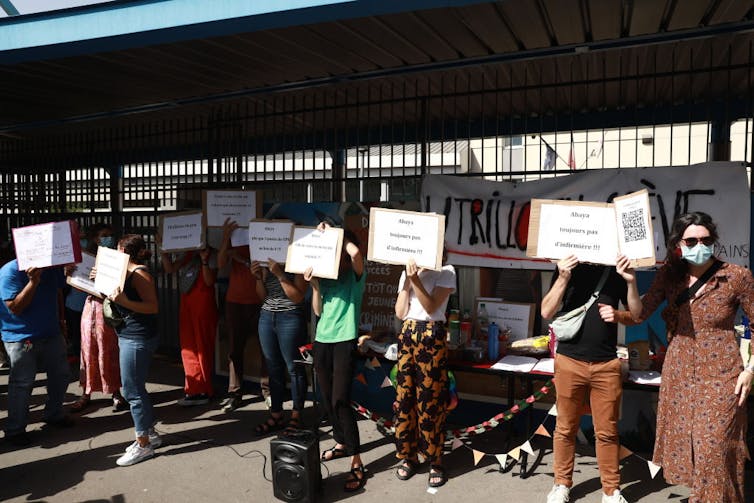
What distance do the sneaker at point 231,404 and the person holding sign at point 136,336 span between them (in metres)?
1.31

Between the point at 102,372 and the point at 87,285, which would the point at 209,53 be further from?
the point at 102,372

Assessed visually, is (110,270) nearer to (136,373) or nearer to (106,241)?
(136,373)

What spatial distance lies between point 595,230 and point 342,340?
2.10 meters

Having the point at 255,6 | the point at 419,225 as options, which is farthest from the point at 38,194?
the point at 419,225

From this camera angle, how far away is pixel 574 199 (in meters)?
5.42

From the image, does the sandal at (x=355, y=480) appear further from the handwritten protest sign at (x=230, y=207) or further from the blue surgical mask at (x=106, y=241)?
the blue surgical mask at (x=106, y=241)

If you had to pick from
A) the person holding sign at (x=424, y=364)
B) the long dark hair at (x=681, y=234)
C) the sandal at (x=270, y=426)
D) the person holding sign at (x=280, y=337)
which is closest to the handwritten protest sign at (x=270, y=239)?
the person holding sign at (x=280, y=337)

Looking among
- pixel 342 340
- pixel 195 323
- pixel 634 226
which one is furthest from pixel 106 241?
pixel 634 226

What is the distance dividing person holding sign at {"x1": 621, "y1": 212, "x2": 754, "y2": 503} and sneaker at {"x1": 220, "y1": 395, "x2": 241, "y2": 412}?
14.7 feet

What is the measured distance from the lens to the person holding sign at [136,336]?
4.81 metres

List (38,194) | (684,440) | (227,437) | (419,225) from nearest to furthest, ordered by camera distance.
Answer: (684,440)
(419,225)
(227,437)
(38,194)

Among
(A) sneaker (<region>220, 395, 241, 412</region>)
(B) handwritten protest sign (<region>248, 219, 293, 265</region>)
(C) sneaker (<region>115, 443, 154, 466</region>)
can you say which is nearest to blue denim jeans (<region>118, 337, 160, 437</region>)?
(C) sneaker (<region>115, 443, 154, 466</region>)

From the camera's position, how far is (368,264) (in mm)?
6391

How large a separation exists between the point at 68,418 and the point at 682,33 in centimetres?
704
